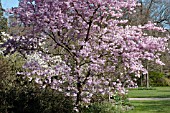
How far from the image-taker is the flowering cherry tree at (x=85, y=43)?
297 inches

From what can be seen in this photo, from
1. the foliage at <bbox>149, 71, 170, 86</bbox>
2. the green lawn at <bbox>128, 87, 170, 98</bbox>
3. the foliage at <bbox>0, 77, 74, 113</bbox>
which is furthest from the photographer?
the foliage at <bbox>149, 71, 170, 86</bbox>

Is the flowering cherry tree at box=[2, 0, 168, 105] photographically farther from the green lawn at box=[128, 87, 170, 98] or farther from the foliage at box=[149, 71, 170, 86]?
the foliage at box=[149, 71, 170, 86]

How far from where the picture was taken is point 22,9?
791 centimetres

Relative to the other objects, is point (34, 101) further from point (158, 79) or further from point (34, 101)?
point (158, 79)

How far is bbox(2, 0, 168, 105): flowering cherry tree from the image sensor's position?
755 centimetres

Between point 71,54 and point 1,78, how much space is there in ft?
12.2

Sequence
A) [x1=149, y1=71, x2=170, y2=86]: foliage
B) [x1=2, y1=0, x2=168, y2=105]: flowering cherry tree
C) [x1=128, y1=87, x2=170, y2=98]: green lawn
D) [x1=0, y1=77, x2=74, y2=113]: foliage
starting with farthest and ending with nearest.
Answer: [x1=149, y1=71, x2=170, y2=86]: foliage < [x1=128, y1=87, x2=170, y2=98]: green lawn < [x1=0, y1=77, x2=74, y2=113]: foliage < [x1=2, y1=0, x2=168, y2=105]: flowering cherry tree

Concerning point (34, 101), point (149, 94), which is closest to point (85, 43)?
point (34, 101)

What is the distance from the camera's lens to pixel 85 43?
7.50 metres

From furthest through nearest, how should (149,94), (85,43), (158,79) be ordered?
1. (158,79)
2. (149,94)
3. (85,43)

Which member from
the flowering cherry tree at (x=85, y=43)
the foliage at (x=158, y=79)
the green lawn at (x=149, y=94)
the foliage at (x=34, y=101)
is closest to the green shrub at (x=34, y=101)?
the foliage at (x=34, y=101)

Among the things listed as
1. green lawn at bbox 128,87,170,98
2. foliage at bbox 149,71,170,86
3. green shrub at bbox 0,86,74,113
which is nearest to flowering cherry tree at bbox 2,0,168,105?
green shrub at bbox 0,86,74,113

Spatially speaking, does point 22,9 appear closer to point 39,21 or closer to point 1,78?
point 39,21

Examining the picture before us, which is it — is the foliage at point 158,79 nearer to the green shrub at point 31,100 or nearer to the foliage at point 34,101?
the green shrub at point 31,100
